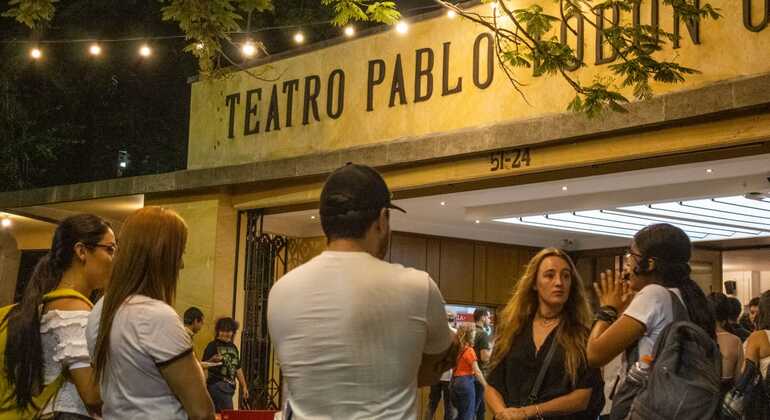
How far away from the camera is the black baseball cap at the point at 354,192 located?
9.03 feet

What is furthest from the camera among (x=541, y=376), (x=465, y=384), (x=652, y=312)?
(x=465, y=384)

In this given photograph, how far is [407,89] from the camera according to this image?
10.6m

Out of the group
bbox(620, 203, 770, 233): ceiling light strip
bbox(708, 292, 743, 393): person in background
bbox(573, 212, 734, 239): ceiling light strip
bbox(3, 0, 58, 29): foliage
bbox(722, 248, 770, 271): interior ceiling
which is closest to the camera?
bbox(708, 292, 743, 393): person in background

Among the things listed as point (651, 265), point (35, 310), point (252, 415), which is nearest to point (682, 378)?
point (651, 265)

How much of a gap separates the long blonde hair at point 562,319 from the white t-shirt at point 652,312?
2.02 feet

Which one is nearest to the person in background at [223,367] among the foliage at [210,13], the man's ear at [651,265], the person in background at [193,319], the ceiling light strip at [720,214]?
the person in background at [193,319]

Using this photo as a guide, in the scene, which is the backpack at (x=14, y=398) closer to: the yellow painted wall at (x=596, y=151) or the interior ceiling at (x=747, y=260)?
the yellow painted wall at (x=596, y=151)

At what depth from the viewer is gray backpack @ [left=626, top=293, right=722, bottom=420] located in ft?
11.9

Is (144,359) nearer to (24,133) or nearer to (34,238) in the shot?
(34,238)

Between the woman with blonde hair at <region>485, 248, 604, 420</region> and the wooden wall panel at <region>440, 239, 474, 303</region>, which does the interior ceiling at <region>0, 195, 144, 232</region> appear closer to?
the wooden wall panel at <region>440, 239, 474, 303</region>

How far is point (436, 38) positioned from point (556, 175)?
208cm

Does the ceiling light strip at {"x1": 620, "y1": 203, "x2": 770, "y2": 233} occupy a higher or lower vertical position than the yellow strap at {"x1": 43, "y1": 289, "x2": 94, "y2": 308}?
higher

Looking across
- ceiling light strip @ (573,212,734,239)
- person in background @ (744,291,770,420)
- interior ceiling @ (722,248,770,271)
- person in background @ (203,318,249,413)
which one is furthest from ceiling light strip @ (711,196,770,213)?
Answer: person in background @ (203,318,249,413)

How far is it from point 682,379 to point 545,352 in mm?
1040
